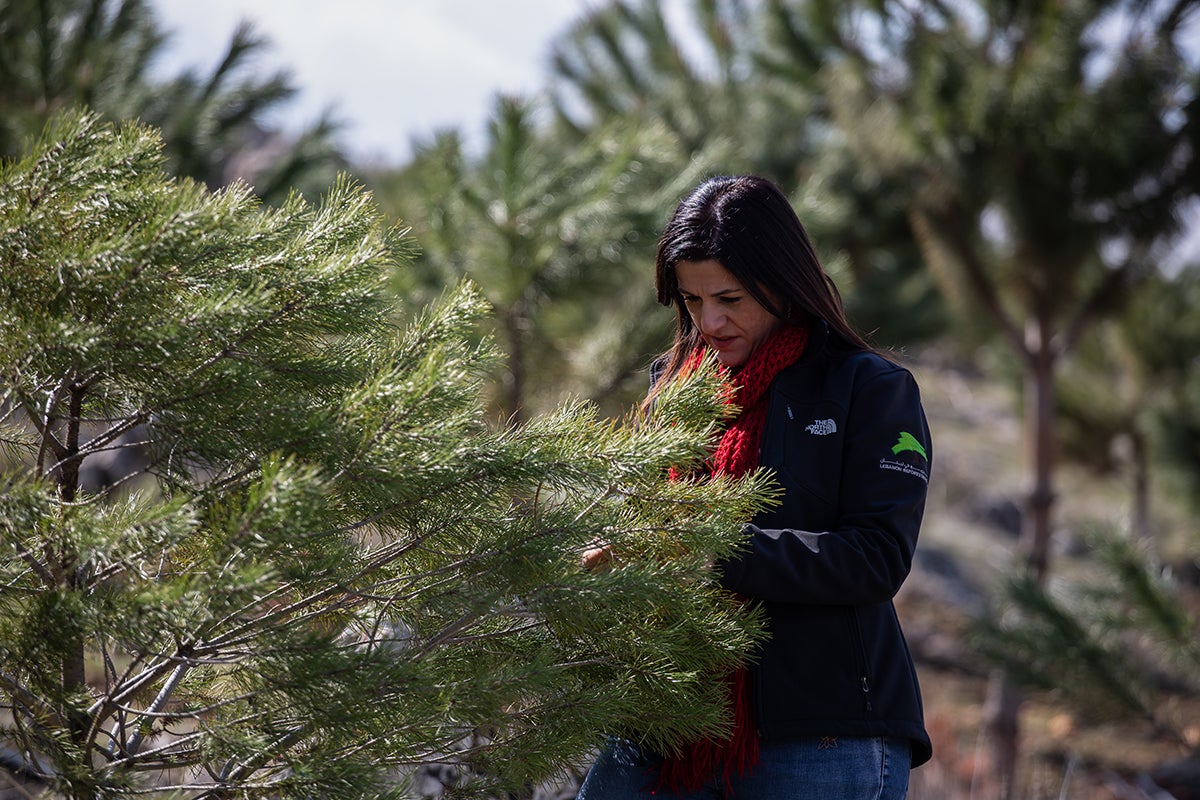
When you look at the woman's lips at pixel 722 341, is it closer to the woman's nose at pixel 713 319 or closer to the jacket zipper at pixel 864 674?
the woman's nose at pixel 713 319

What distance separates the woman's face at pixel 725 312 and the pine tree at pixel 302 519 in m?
0.18

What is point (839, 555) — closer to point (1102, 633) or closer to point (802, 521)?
point (802, 521)

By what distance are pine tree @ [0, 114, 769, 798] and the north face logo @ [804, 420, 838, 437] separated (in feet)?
0.42

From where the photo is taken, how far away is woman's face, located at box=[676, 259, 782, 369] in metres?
1.63

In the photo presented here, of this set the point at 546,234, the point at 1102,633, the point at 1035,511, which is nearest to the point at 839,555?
the point at 546,234

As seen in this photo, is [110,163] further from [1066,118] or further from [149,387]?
[1066,118]

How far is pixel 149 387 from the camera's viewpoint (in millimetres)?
1281

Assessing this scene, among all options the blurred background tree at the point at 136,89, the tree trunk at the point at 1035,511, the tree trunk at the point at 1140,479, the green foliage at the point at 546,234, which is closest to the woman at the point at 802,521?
the green foliage at the point at 546,234

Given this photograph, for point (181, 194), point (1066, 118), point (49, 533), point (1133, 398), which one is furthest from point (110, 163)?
point (1133, 398)

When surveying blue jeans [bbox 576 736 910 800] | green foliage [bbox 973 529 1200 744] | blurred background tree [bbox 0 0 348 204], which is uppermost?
blurred background tree [bbox 0 0 348 204]

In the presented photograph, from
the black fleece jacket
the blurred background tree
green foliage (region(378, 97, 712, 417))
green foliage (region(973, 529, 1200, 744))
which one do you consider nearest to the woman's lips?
the black fleece jacket

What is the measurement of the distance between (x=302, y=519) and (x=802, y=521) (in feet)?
2.39

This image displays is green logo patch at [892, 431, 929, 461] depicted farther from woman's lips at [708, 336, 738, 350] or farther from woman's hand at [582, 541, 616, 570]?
woman's hand at [582, 541, 616, 570]

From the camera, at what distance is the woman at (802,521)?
148 cm
